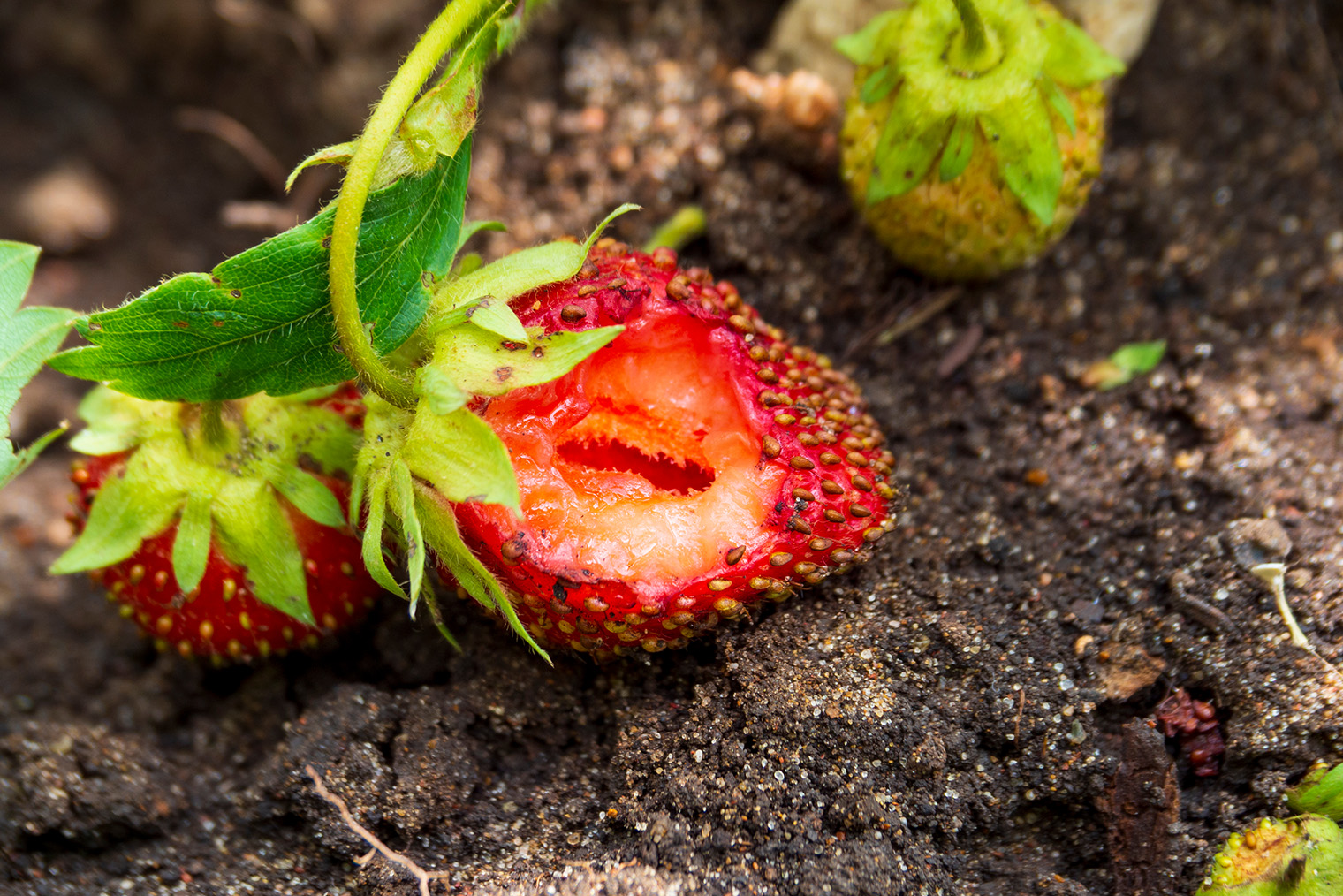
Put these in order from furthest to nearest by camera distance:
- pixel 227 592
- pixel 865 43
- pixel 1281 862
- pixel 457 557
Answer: pixel 865 43
pixel 227 592
pixel 457 557
pixel 1281 862

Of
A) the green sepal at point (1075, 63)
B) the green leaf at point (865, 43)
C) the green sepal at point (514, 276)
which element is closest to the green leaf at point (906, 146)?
the green leaf at point (865, 43)

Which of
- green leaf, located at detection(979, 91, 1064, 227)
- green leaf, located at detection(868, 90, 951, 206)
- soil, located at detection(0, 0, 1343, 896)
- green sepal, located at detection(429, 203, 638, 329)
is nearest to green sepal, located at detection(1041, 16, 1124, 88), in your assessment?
green leaf, located at detection(979, 91, 1064, 227)

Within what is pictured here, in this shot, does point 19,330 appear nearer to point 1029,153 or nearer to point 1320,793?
point 1029,153

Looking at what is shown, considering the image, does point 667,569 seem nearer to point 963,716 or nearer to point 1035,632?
point 963,716

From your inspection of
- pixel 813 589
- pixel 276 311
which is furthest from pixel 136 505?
pixel 813 589

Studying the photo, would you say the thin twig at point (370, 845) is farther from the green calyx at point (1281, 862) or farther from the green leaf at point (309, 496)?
the green calyx at point (1281, 862)

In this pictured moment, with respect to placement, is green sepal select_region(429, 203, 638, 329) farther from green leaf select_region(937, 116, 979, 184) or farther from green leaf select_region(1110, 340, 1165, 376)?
green leaf select_region(1110, 340, 1165, 376)
